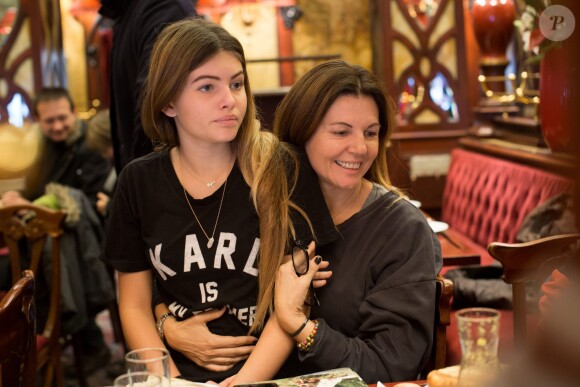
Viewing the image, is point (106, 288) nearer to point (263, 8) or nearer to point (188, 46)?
point (188, 46)

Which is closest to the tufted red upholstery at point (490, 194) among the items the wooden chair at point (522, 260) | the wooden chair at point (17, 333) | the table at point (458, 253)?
the table at point (458, 253)

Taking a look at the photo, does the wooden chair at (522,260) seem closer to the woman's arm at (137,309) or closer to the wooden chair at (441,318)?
the wooden chair at (441,318)

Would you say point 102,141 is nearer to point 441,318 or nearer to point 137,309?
point 137,309

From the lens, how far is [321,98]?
185 centimetres

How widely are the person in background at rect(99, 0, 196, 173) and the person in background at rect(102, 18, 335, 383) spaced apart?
1.74 feet

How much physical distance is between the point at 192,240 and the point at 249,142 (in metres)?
0.28

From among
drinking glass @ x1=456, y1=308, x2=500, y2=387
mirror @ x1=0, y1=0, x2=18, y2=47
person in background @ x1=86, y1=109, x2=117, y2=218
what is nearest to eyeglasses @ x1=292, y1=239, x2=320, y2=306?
drinking glass @ x1=456, y1=308, x2=500, y2=387

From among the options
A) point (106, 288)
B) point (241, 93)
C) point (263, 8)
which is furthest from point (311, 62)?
point (241, 93)

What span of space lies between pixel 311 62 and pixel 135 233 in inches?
296

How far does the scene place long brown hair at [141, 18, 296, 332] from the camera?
1.70m

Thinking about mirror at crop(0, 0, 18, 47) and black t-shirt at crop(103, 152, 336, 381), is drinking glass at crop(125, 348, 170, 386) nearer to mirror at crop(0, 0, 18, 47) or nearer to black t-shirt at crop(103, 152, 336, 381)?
black t-shirt at crop(103, 152, 336, 381)

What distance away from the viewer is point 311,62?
913 cm

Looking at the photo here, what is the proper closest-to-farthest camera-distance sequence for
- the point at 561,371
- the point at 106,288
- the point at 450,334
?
the point at 561,371 < the point at 450,334 < the point at 106,288

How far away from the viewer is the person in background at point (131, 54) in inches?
93.9
